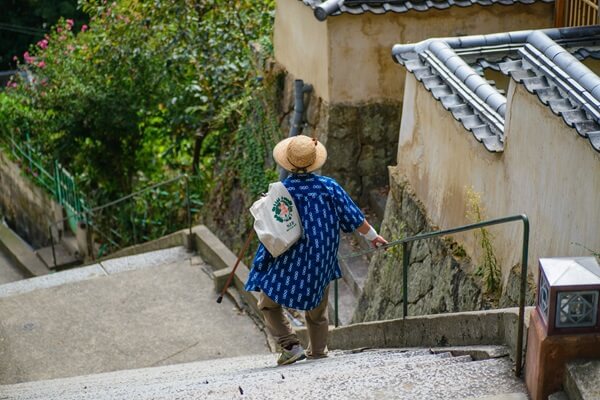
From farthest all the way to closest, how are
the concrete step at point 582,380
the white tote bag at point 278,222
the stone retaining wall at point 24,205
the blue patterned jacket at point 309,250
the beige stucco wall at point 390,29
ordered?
the stone retaining wall at point 24,205 → the beige stucco wall at point 390,29 → the blue patterned jacket at point 309,250 → the white tote bag at point 278,222 → the concrete step at point 582,380

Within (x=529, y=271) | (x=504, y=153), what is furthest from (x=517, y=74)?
(x=529, y=271)

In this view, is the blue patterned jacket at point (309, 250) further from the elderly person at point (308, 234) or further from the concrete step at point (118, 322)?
the concrete step at point (118, 322)

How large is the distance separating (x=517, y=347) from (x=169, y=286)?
19.9 ft

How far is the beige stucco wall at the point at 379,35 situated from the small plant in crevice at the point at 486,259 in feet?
12.9

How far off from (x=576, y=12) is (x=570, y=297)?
20.3 feet

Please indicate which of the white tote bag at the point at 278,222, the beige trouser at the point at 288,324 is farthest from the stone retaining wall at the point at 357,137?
the white tote bag at the point at 278,222

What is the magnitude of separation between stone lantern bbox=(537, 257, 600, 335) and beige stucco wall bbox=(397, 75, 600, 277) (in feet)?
3.03

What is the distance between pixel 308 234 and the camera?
17.8ft

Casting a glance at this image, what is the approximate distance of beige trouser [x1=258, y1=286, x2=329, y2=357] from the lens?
5.81 meters

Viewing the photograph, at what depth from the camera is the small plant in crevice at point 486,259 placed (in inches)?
231

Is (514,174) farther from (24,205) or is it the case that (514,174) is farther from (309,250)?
(24,205)

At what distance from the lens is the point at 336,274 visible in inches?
228

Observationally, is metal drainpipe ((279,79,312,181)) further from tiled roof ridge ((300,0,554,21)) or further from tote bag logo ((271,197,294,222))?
tote bag logo ((271,197,294,222))

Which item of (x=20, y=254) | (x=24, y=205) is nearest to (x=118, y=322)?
(x=20, y=254)
